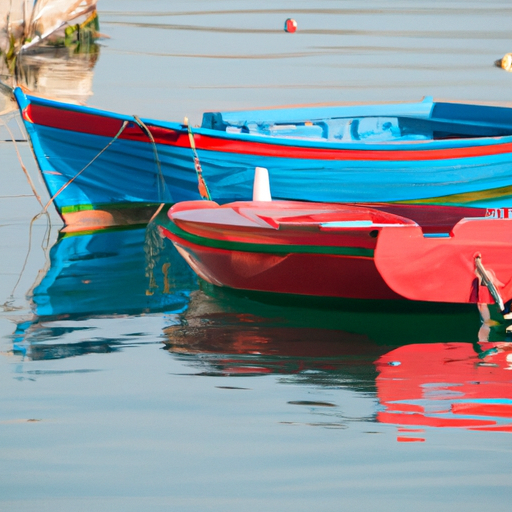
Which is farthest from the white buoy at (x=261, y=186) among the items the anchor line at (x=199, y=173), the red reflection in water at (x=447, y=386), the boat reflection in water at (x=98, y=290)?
the red reflection in water at (x=447, y=386)

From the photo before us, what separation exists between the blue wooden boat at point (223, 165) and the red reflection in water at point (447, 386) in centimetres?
341

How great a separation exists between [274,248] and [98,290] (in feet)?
5.88

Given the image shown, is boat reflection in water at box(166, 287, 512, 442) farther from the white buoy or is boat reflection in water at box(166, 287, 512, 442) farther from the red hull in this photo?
the white buoy

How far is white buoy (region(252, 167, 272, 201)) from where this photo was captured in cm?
900

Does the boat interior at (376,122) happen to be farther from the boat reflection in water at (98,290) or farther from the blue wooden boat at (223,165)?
the boat reflection in water at (98,290)

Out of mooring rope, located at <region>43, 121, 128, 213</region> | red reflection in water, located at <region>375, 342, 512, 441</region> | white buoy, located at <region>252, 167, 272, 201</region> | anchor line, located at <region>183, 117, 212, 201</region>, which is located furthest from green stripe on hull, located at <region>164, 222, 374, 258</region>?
mooring rope, located at <region>43, 121, 128, 213</region>

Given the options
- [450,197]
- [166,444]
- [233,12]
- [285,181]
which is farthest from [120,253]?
[233,12]

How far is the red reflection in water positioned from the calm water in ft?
0.05

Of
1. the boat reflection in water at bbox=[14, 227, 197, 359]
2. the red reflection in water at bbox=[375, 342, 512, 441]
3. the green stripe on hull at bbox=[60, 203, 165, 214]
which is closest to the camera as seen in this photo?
the red reflection in water at bbox=[375, 342, 512, 441]

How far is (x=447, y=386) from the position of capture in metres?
5.85

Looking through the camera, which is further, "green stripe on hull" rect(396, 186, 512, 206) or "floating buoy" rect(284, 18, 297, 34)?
"floating buoy" rect(284, 18, 297, 34)

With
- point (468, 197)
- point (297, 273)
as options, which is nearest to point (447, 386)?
point (297, 273)

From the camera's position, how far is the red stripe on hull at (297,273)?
23.2ft

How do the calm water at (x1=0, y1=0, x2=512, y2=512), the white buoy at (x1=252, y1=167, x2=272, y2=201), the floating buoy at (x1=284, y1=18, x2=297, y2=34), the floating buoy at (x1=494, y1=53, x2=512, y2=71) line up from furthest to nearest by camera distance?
the floating buoy at (x1=284, y1=18, x2=297, y2=34), the floating buoy at (x1=494, y1=53, x2=512, y2=71), the white buoy at (x1=252, y1=167, x2=272, y2=201), the calm water at (x1=0, y1=0, x2=512, y2=512)
